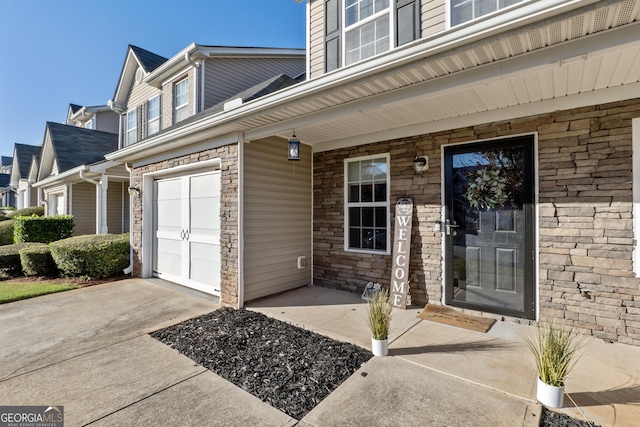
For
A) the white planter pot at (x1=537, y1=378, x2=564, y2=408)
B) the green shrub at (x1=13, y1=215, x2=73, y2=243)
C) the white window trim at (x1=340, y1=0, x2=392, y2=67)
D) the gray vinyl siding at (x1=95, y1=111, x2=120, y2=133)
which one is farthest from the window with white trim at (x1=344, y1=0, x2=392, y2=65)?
the gray vinyl siding at (x1=95, y1=111, x2=120, y2=133)

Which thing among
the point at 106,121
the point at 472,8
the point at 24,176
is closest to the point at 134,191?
the point at 472,8

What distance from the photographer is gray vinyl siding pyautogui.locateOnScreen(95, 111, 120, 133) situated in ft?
47.2

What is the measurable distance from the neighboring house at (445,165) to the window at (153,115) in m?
4.08

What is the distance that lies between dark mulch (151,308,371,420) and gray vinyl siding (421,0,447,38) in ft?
15.4

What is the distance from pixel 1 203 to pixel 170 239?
3391cm

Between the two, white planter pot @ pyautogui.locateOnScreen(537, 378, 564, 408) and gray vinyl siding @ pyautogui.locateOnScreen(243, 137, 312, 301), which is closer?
white planter pot @ pyautogui.locateOnScreen(537, 378, 564, 408)

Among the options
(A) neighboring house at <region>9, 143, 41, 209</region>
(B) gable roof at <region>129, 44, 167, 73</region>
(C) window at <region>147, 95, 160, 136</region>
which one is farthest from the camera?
(A) neighboring house at <region>9, 143, 41, 209</region>

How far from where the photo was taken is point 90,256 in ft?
20.4

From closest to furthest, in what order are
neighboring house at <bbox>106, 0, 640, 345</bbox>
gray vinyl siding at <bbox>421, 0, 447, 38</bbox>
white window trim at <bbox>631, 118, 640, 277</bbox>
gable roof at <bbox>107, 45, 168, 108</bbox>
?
neighboring house at <bbox>106, 0, 640, 345</bbox> → white window trim at <bbox>631, 118, 640, 277</bbox> → gray vinyl siding at <bbox>421, 0, 447, 38</bbox> → gable roof at <bbox>107, 45, 168, 108</bbox>

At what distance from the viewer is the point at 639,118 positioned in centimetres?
293

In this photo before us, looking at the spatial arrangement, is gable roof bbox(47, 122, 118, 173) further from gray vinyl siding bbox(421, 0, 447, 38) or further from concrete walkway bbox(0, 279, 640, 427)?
gray vinyl siding bbox(421, 0, 447, 38)

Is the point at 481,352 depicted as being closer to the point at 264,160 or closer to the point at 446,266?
the point at 446,266

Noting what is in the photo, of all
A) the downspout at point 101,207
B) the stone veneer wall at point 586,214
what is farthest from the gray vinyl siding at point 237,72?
the stone veneer wall at point 586,214

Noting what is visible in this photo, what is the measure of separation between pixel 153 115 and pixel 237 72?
3.43m
